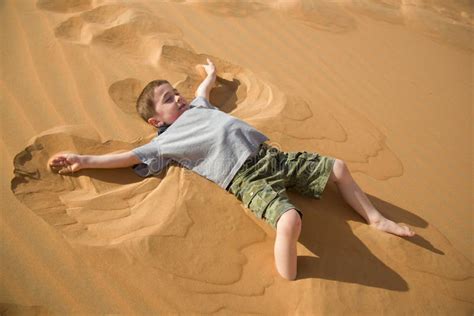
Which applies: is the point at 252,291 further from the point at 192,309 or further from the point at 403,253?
the point at 403,253

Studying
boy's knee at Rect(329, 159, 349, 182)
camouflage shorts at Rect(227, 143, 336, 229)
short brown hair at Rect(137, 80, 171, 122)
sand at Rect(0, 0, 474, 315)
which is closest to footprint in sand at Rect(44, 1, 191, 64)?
sand at Rect(0, 0, 474, 315)

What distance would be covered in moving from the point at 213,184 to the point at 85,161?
63 centimetres

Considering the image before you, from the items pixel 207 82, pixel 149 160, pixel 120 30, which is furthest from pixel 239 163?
pixel 120 30

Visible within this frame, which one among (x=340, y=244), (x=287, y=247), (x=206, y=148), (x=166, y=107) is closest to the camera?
(x=287, y=247)

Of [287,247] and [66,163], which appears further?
[66,163]

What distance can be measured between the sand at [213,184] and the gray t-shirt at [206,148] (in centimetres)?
Answer: 6

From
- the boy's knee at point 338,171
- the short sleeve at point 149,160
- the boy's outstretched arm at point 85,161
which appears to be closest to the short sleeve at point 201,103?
the short sleeve at point 149,160

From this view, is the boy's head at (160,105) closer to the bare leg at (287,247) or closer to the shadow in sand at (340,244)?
the shadow in sand at (340,244)

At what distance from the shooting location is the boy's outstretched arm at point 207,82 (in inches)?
105

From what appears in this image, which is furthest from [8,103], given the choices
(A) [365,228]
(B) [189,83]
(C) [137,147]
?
(A) [365,228]

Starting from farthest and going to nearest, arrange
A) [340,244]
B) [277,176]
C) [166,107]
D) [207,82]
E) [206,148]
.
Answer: [207,82]
[166,107]
[206,148]
[277,176]
[340,244]

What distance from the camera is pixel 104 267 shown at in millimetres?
1712

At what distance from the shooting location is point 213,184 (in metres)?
2.15

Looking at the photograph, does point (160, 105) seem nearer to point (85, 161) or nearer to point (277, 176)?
point (85, 161)
